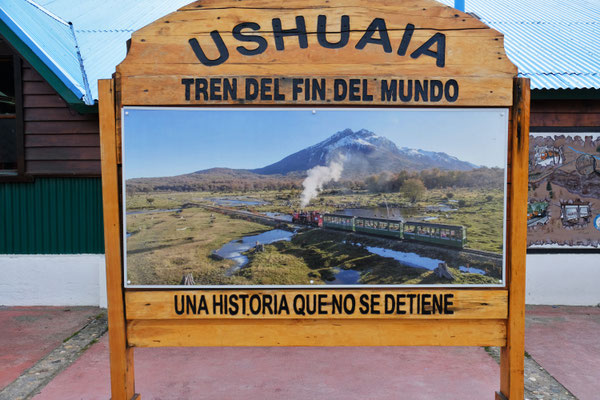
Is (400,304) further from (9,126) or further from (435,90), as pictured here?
(9,126)

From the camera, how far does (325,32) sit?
9.54ft

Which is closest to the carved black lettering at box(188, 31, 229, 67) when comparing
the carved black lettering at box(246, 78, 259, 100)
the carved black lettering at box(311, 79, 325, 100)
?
the carved black lettering at box(246, 78, 259, 100)

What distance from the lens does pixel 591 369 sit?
4414mm

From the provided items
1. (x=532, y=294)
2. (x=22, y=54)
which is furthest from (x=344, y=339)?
(x=22, y=54)

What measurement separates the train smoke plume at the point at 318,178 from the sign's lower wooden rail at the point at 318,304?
652 millimetres

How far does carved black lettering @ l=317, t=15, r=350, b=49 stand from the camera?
2.90 metres

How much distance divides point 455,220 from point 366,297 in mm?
819

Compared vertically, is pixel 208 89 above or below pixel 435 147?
above

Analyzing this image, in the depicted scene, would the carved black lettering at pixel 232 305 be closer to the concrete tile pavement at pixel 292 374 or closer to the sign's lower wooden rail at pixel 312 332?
the sign's lower wooden rail at pixel 312 332

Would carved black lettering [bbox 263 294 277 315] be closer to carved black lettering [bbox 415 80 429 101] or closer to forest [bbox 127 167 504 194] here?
forest [bbox 127 167 504 194]

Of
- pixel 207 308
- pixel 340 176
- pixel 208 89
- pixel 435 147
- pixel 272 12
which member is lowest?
pixel 207 308

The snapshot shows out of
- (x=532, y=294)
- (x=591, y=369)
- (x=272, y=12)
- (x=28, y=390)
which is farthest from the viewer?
(x=532, y=294)

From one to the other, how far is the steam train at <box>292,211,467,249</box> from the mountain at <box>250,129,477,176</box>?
33cm

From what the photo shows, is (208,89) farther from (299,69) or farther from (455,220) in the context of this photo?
(455,220)
